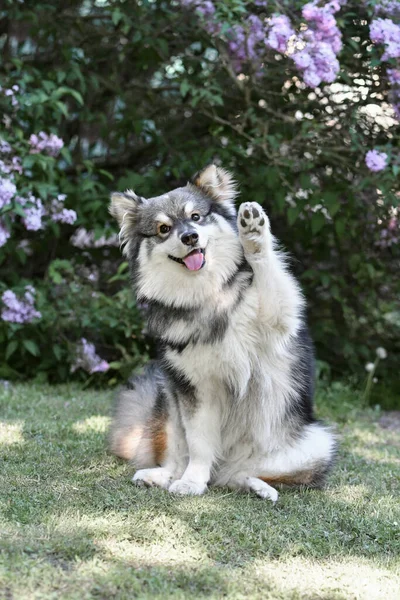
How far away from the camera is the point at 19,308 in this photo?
19.6ft

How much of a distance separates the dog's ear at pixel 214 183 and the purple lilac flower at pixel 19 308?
8.27 feet

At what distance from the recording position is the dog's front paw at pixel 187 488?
3.51m

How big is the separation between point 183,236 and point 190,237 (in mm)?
32

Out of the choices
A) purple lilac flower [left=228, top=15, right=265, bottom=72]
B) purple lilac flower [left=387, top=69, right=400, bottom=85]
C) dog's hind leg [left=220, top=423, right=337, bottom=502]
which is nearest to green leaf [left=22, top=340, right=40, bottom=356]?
purple lilac flower [left=228, top=15, right=265, bottom=72]

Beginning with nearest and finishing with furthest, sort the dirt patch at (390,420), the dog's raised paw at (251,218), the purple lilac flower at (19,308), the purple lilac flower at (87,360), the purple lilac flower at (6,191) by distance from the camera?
the dog's raised paw at (251,218)
the purple lilac flower at (6,191)
the dirt patch at (390,420)
the purple lilac flower at (19,308)
the purple lilac flower at (87,360)

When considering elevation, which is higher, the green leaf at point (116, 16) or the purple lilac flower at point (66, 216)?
the green leaf at point (116, 16)

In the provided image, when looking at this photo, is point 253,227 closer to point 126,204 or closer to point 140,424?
point 126,204

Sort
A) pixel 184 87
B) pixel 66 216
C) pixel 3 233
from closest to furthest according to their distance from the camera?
pixel 3 233 → pixel 184 87 → pixel 66 216

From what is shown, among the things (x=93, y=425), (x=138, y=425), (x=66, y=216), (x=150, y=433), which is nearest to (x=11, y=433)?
(x=93, y=425)

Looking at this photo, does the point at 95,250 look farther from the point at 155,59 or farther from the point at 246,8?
the point at 246,8

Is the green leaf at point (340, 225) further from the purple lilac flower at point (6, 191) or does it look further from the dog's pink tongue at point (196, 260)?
the dog's pink tongue at point (196, 260)

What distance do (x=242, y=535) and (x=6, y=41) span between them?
5.35m

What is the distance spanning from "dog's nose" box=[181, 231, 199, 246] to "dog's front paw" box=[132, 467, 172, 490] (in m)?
1.06

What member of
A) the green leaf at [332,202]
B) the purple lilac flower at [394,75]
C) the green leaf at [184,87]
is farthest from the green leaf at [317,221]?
the green leaf at [184,87]
